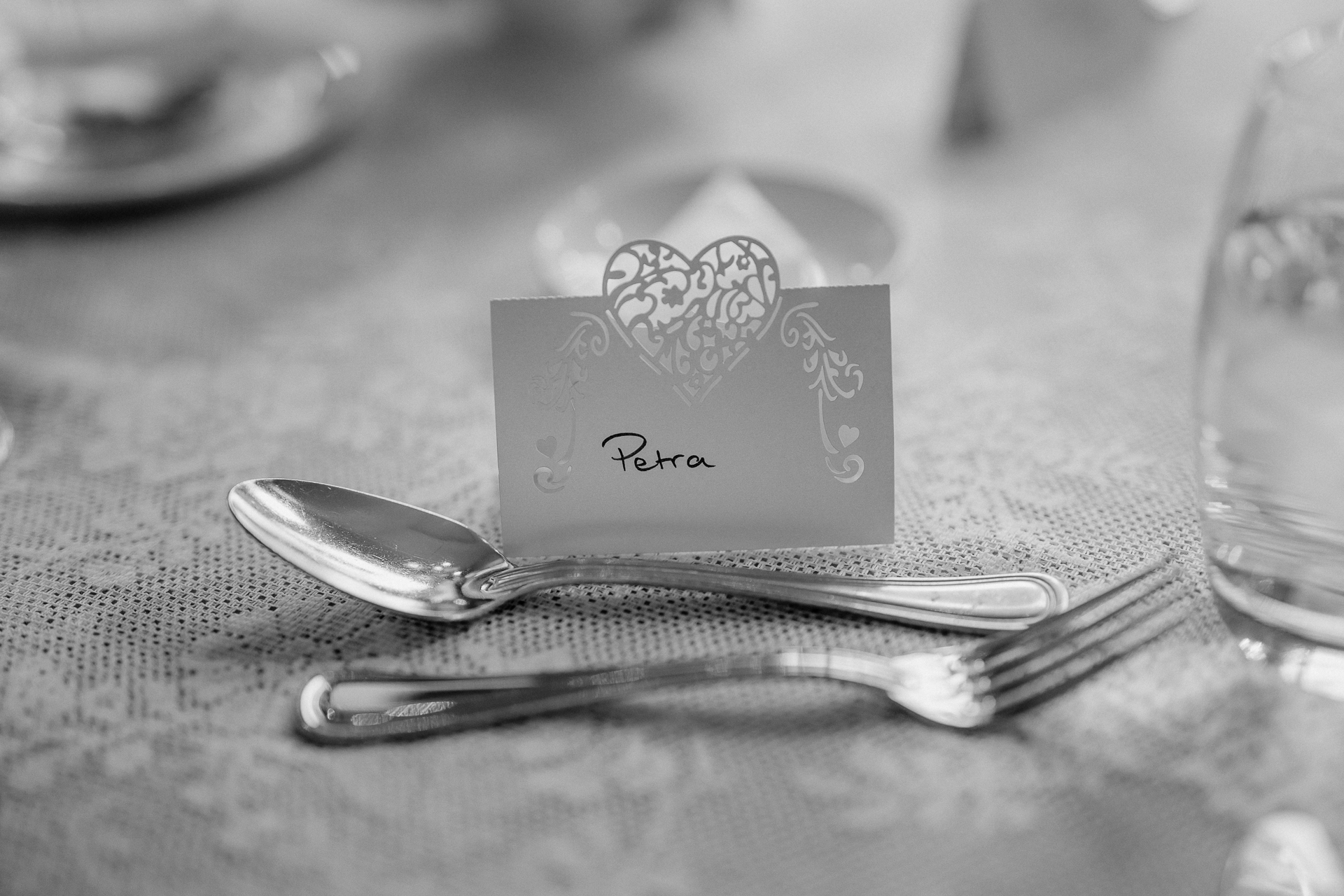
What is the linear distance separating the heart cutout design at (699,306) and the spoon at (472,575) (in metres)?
0.08

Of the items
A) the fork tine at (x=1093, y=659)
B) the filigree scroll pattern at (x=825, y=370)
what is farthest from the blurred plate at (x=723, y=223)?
the fork tine at (x=1093, y=659)

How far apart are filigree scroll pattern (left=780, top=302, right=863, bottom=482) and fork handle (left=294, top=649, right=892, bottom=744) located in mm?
101

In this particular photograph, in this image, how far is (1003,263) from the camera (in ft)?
2.62

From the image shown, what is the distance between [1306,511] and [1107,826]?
14cm

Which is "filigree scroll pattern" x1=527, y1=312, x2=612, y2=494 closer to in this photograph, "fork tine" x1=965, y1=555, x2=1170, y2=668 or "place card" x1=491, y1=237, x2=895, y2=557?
"place card" x1=491, y1=237, x2=895, y2=557

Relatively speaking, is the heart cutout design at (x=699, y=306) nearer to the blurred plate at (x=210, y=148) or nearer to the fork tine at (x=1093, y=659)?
the fork tine at (x=1093, y=659)

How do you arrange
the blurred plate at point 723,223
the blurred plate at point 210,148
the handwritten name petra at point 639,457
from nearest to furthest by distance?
the handwritten name petra at point 639,457, the blurred plate at point 723,223, the blurred plate at point 210,148

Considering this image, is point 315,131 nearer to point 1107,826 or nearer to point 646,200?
point 646,200

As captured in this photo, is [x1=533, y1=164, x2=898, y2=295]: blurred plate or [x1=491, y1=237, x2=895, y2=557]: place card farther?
[x1=533, y1=164, x2=898, y2=295]: blurred plate

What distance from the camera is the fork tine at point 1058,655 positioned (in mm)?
439

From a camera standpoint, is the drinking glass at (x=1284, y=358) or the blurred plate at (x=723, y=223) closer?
the drinking glass at (x=1284, y=358)

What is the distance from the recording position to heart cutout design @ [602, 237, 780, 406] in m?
0.50

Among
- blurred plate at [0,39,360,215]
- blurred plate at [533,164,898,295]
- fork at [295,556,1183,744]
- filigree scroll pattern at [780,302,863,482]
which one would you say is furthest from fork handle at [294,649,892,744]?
blurred plate at [0,39,360,215]

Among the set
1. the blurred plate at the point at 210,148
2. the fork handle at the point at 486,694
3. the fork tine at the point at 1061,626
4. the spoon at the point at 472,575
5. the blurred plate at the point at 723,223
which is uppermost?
the blurred plate at the point at 210,148
